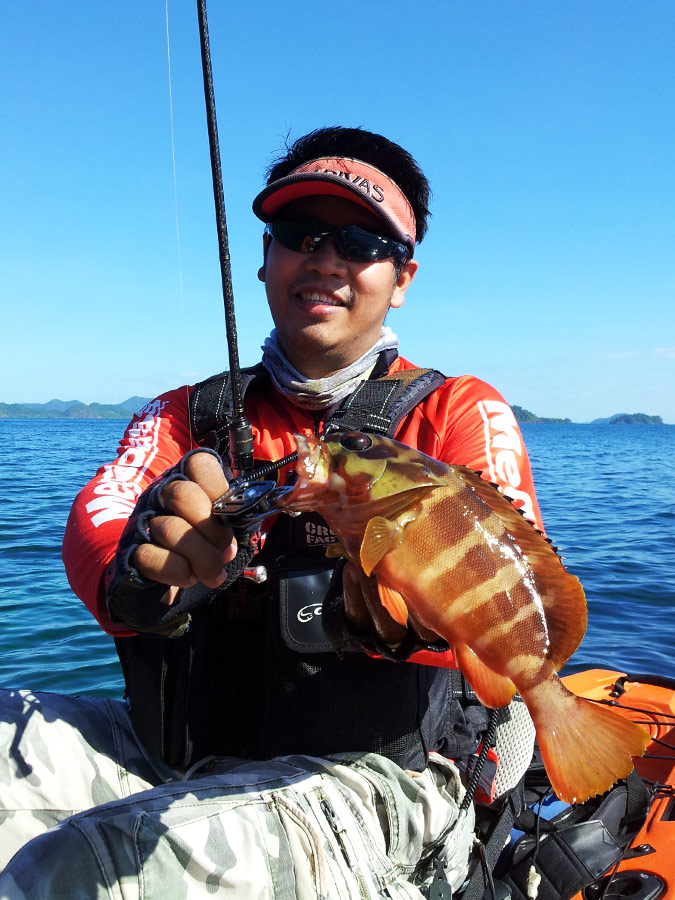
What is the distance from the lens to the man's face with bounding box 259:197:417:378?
3205mm

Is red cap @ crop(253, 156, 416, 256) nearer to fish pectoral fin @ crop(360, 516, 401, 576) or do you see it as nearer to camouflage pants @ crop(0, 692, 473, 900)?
fish pectoral fin @ crop(360, 516, 401, 576)

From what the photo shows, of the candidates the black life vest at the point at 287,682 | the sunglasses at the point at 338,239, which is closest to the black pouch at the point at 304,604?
the black life vest at the point at 287,682

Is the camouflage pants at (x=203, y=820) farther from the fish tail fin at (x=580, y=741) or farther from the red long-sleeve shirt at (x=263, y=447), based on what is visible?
the fish tail fin at (x=580, y=741)

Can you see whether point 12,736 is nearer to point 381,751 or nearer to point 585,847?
point 381,751

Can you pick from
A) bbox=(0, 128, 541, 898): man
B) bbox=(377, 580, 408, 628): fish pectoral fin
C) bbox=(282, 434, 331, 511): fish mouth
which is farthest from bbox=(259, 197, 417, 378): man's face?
bbox=(377, 580, 408, 628): fish pectoral fin

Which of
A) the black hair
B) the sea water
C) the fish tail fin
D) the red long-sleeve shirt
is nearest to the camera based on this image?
the fish tail fin

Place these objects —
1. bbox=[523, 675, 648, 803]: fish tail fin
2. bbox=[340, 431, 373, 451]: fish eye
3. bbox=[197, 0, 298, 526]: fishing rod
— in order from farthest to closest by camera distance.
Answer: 1. bbox=[340, 431, 373, 451]: fish eye
2. bbox=[197, 0, 298, 526]: fishing rod
3. bbox=[523, 675, 648, 803]: fish tail fin

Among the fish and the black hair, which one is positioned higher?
the black hair

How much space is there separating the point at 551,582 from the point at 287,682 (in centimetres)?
112

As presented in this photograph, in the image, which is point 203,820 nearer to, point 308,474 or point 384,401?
point 308,474

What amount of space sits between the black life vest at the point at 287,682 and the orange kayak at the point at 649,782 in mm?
863

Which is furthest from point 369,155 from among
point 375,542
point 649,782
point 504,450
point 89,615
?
point 89,615

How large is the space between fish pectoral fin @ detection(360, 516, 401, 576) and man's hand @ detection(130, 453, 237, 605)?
0.38 metres

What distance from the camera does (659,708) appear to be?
461 centimetres
